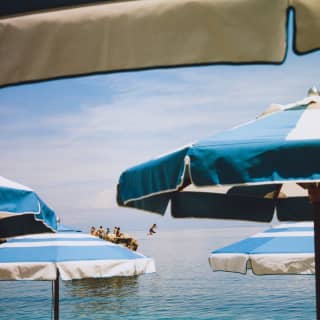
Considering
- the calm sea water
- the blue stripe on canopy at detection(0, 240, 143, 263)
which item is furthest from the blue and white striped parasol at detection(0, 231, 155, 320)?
the calm sea water

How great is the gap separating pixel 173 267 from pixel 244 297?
3192 centimetres

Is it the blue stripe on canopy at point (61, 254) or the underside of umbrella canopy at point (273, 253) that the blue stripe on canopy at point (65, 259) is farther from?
the underside of umbrella canopy at point (273, 253)

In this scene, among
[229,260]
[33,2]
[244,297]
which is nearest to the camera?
[33,2]

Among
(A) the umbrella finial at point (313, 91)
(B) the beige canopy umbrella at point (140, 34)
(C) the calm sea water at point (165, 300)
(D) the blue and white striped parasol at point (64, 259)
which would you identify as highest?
(A) the umbrella finial at point (313, 91)

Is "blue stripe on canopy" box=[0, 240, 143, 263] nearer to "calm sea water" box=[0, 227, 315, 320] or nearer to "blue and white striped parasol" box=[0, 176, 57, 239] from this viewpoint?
"blue and white striped parasol" box=[0, 176, 57, 239]

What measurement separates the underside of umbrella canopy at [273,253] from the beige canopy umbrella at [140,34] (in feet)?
12.1

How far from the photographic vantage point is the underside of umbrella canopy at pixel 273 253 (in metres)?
5.59

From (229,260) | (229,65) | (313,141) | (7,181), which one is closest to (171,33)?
(229,65)

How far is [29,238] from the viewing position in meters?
6.53

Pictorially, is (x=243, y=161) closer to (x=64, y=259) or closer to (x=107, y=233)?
(x=64, y=259)

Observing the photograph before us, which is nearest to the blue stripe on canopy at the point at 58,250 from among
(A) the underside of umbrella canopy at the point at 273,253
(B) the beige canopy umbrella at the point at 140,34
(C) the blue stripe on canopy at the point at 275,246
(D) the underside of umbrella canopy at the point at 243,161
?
(A) the underside of umbrella canopy at the point at 273,253

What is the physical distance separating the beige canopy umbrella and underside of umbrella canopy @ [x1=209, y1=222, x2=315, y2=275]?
12.1ft

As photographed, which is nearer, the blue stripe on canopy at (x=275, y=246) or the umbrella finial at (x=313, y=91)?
the umbrella finial at (x=313, y=91)

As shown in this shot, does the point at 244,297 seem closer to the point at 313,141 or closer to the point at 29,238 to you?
the point at 29,238
